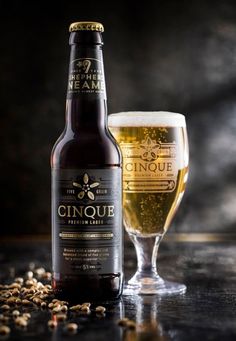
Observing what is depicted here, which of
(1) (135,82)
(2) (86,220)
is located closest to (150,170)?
(2) (86,220)

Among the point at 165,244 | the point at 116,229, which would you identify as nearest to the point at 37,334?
the point at 116,229

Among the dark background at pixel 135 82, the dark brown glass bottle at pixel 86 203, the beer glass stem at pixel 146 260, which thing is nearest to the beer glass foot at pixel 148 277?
the beer glass stem at pixel 146 260

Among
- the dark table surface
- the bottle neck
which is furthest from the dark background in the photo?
the bottle neck

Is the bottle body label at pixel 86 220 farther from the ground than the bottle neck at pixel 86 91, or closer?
closer

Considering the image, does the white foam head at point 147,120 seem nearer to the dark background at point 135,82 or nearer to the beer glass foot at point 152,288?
the beer glass foot at point 152,288

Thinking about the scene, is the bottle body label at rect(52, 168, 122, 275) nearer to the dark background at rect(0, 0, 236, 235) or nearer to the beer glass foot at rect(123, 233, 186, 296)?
the beer glass foot at rect(123, 233, 186, 296)

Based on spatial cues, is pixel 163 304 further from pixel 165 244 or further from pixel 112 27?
pixel 112 27
